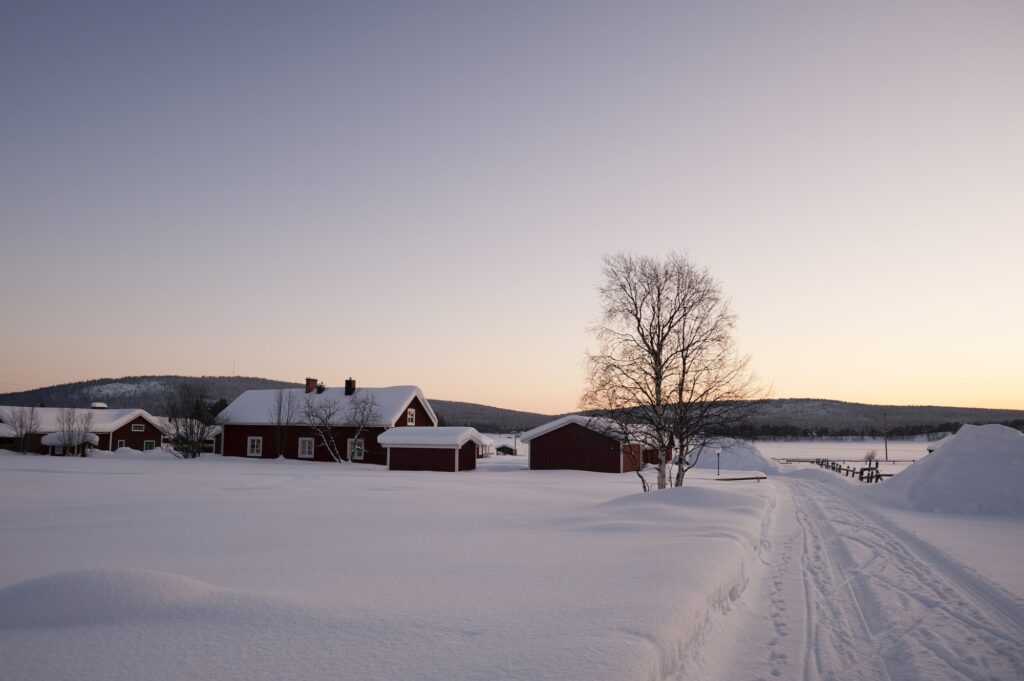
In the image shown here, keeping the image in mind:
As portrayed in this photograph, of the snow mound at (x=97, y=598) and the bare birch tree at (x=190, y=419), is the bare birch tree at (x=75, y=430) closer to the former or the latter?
the bare birch tree at (x=190, y=419)

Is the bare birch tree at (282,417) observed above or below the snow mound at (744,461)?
above

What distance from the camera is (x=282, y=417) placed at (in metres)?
51.3

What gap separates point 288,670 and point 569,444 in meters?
40.6

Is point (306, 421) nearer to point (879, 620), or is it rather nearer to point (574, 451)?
point (574, 451)

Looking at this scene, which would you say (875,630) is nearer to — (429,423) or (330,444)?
(330,444)

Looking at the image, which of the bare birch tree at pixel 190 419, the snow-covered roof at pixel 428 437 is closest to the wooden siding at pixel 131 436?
the bare birch tree at pixel 190 419

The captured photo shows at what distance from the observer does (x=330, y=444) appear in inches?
1921

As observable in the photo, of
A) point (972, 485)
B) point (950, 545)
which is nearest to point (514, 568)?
point (950, 545)

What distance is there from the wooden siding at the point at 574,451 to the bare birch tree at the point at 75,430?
43.9 m

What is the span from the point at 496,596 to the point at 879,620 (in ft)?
16.8

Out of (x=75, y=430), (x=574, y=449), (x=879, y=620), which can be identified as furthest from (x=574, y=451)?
(x=75, y=430)

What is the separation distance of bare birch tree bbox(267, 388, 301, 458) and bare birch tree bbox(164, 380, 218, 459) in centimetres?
587

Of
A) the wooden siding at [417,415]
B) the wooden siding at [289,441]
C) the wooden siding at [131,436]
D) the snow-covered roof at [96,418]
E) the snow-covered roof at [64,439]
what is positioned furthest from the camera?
the wooden siding at [131,436]

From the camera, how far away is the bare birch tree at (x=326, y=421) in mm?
48031
